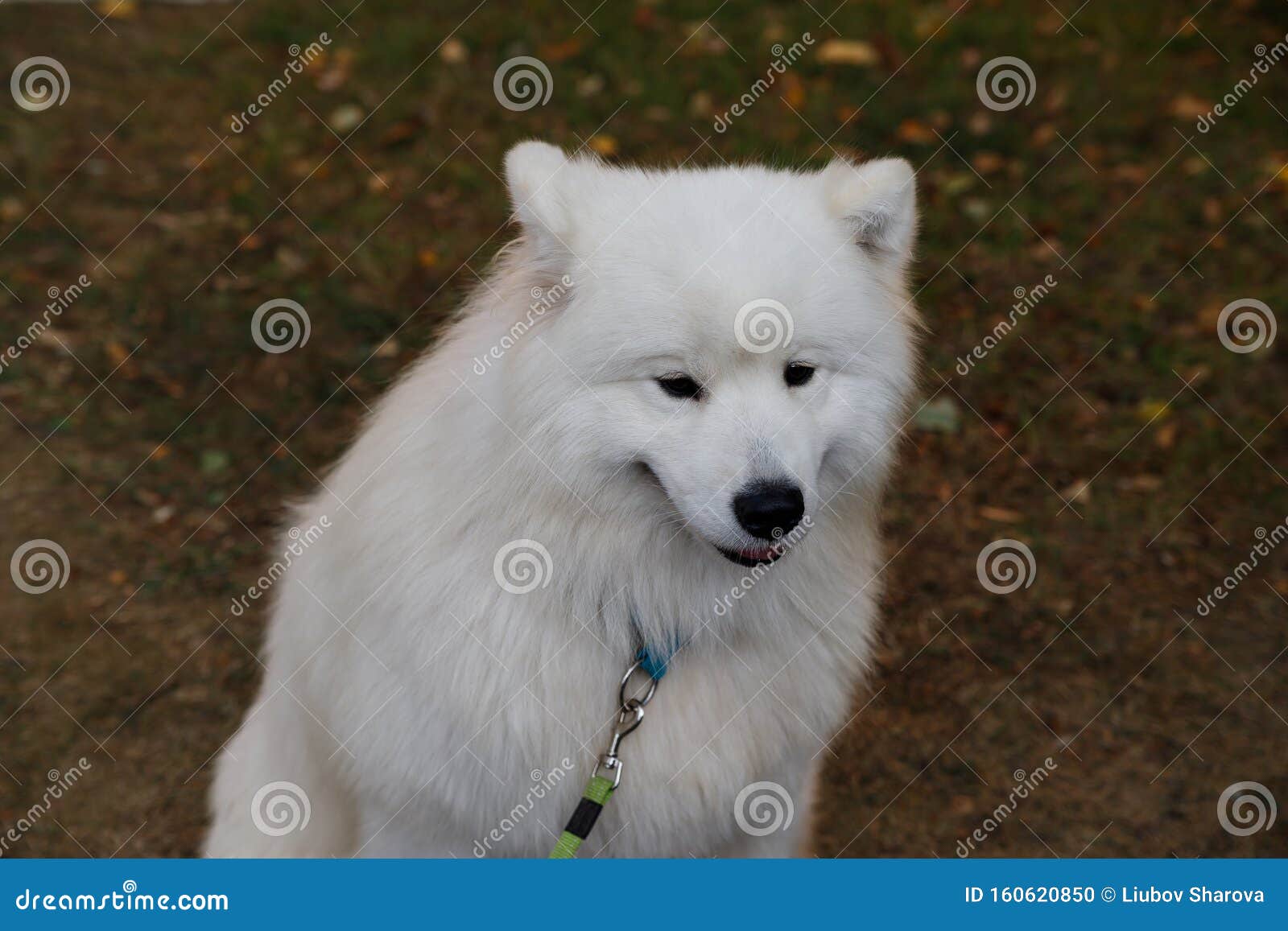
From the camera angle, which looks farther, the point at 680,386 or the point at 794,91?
the point at 794,91

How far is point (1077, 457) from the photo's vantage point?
16.3 feet

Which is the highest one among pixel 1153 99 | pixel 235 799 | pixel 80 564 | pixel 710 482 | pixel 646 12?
pixel 1153 99

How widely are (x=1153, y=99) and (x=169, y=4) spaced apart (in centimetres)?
555

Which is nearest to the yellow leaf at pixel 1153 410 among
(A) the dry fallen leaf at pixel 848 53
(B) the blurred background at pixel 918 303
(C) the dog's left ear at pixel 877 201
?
(B) the blurred background at pixel 918 303

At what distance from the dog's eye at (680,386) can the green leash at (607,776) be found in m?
0.69

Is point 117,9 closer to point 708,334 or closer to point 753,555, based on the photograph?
point 708,334

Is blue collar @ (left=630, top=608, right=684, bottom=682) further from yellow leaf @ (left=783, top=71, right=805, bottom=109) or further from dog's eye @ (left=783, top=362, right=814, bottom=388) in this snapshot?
yellow leaf @ (left=783, top=71, right=805, bottom=109)

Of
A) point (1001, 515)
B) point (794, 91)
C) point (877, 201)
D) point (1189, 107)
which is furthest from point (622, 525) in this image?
point (1189, 107)

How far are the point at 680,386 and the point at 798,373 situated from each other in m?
0.27

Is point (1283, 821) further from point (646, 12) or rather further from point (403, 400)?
point (646, 12)

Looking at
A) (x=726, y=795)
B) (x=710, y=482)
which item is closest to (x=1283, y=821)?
(x=726, y=795)

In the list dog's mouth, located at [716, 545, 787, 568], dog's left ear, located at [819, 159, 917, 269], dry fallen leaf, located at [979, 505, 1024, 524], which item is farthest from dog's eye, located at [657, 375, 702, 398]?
dry fallen leaf, located at [979, 505, 1024, 524]

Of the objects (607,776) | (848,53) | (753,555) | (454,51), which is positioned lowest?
(607,776)

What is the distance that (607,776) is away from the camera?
9.27 feet
